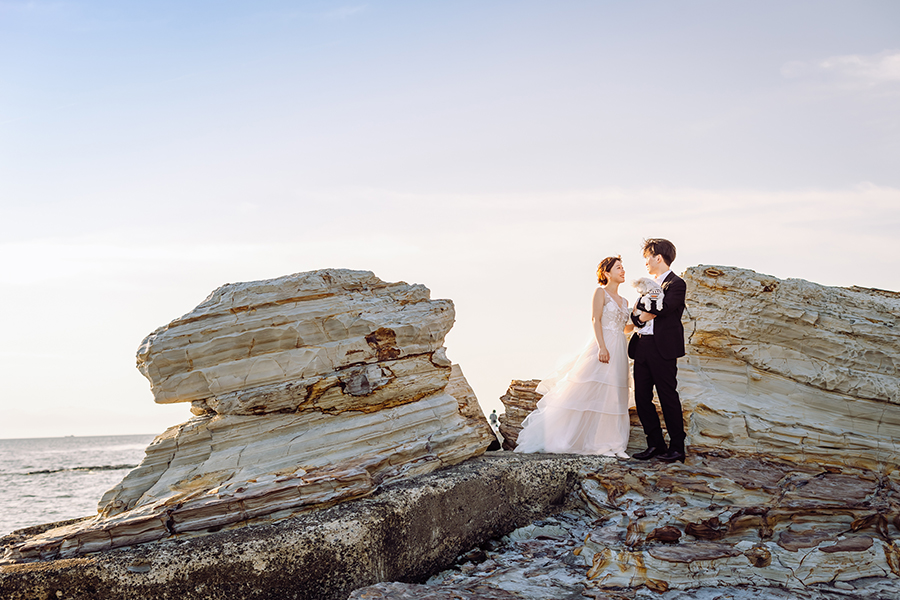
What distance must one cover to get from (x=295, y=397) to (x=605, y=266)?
13.9ft

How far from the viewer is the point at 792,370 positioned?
7727mm

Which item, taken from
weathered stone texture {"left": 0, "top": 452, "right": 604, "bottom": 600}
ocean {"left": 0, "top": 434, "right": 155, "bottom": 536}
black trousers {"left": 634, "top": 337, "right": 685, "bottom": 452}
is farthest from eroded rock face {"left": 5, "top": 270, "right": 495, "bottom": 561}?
ocean {"left": 0, "top": 434, "right": 155, "bottom": 536}

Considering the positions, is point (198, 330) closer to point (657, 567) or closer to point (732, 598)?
point (657, 567)

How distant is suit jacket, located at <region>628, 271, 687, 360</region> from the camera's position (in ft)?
22.6

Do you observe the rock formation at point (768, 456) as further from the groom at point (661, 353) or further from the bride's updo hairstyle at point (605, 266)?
the bride's updo hairstyle at point (605, 266)

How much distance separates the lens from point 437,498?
5.74 metres

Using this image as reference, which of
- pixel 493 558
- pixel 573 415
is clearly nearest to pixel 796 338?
pixel 573 415

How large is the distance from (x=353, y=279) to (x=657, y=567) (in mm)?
4299

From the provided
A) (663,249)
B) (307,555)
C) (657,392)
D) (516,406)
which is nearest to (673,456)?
(657,392)

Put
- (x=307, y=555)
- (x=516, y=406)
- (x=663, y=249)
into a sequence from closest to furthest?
(x=307, y=555) → (x=663, y=249) → (x=516, y=406)

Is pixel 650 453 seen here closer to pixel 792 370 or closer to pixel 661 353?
pixel 661 353

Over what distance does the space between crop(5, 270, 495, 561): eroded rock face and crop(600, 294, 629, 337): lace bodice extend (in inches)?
89.8

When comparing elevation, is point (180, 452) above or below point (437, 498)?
above

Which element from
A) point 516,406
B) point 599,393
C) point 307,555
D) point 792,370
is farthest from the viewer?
point 516,406
